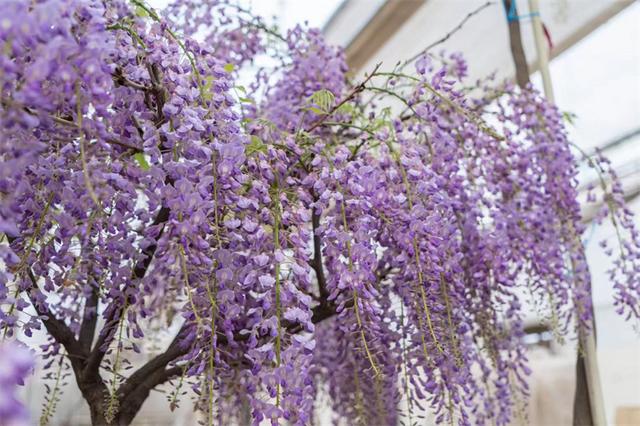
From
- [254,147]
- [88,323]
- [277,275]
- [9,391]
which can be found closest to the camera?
[9,391]

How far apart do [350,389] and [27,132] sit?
2.80 ft

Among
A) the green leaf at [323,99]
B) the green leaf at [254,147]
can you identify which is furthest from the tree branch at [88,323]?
the green leaf at [323,99]

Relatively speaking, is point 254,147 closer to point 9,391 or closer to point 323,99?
point 323,99

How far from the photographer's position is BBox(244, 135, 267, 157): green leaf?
88 cm

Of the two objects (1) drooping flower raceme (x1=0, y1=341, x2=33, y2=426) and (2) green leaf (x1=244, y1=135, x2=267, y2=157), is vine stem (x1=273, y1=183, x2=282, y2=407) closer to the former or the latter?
(2) green leaf (x1=244, y1=135, x2=267, y2=157)

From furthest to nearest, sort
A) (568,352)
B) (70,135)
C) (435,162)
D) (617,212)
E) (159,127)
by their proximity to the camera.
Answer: (568,352) < (617,212) < (435,162) < (159,127) < (70,135)

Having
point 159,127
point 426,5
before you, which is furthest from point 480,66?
point 159,127

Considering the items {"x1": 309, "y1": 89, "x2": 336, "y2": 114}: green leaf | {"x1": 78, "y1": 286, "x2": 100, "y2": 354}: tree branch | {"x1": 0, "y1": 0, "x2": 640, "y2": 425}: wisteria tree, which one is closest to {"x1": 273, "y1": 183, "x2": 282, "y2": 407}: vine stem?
{"x1": 0, "y1": 0, "x2": 640, "y2": 425}: wisteria tree

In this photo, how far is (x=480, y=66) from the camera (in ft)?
6.96

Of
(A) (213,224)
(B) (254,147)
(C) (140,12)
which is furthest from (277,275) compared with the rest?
(C) (140,12)

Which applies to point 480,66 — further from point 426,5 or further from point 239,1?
point 239,1

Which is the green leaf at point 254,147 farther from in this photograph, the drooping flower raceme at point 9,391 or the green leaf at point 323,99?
the drooping flower raceme at point 9,391

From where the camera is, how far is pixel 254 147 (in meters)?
0.90

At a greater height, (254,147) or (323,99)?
(323,99)
